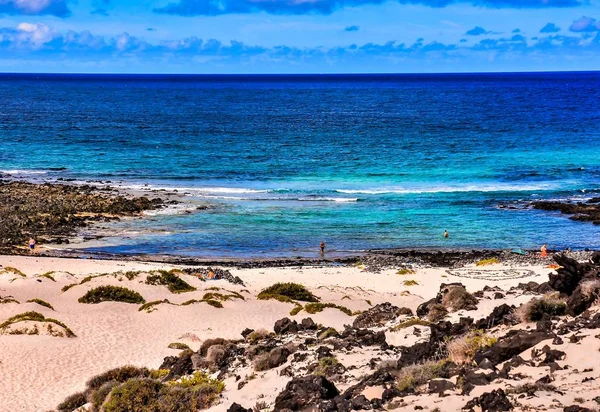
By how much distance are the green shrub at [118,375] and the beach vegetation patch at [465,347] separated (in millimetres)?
7568

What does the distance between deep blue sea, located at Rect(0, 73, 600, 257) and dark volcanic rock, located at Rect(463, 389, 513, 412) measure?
3046 centimetres

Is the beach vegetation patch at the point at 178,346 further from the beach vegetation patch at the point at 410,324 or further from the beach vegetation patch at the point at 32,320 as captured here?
the beach vegetation patch at the point at 410,324

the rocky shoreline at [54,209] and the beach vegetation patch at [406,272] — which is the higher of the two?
the rocky shoreline at [54,209]

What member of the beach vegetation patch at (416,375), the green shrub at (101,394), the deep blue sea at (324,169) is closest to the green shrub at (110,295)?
the green shrub at (101,394)

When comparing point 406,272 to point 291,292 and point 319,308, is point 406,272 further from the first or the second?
point 319,308

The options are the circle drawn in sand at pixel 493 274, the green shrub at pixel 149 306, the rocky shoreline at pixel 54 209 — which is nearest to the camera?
the green shrub at pixel 149 306

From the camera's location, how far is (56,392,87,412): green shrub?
671 inches

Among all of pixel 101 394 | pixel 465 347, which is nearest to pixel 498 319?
pixel 465 347

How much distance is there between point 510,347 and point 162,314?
14772mm

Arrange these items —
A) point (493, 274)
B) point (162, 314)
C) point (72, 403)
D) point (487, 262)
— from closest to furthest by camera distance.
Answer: point (72, 403), point (162, 314), point (493, 274), point (487, 262)

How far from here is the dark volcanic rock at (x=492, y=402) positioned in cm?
1094

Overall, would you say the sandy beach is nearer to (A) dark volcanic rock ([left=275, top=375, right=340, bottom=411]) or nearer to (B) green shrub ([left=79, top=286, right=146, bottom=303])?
→ (B) green shrub ([left=79, top=286, right=146, bottom=303])

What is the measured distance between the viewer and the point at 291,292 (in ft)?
97.9

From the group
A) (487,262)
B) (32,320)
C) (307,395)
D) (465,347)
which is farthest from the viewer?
(487,262)
